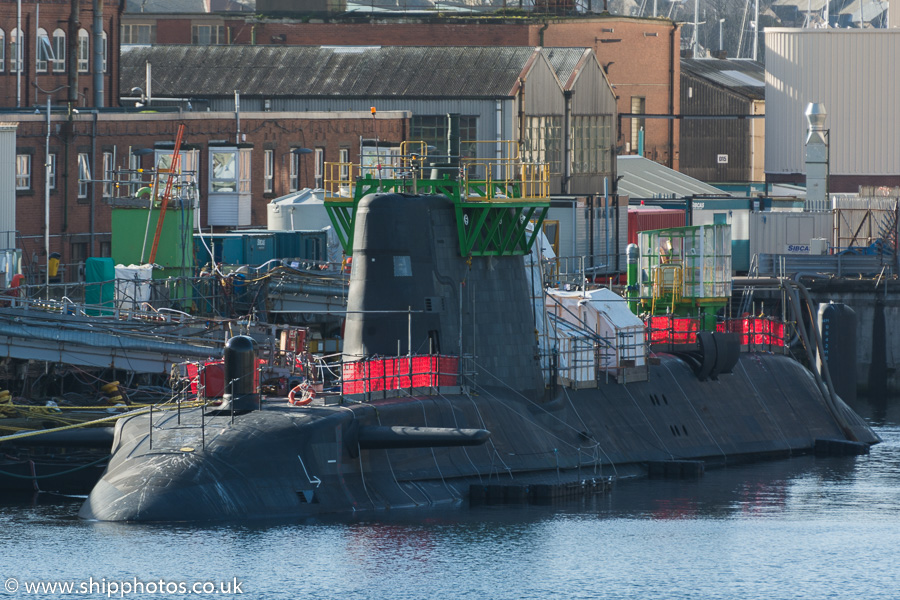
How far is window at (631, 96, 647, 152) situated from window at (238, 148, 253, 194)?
138ft

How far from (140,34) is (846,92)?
46.0 m

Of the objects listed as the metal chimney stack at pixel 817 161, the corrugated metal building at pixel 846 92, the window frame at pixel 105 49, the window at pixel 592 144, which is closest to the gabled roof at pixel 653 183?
the window at pixel 592 144

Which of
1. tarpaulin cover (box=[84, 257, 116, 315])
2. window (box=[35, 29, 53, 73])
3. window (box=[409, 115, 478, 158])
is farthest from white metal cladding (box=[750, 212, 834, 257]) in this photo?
tarpaulin cover (box=[84, 257, 116, 315])

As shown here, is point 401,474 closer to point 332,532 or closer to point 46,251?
point 332,532

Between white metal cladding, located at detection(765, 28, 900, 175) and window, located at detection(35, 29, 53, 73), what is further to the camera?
white metal cladding, located at detection(765, 28, 900, 175)

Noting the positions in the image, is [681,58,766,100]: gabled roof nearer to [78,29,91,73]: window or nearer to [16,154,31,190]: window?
[78,29,91,73]: window

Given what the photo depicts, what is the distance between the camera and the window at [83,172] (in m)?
66.9

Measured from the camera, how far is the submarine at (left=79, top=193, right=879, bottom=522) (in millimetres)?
36031

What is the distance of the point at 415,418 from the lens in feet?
129

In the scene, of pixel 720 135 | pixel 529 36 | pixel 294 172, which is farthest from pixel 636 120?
pixel 294 172

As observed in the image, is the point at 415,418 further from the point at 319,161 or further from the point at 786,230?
the point at 786,230

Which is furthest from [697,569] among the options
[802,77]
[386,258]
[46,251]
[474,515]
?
[802,77]

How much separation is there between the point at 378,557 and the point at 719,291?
27392 millimetres

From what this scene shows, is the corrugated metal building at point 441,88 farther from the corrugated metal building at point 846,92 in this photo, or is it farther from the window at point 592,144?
the corrugated metal building at point 846,92
